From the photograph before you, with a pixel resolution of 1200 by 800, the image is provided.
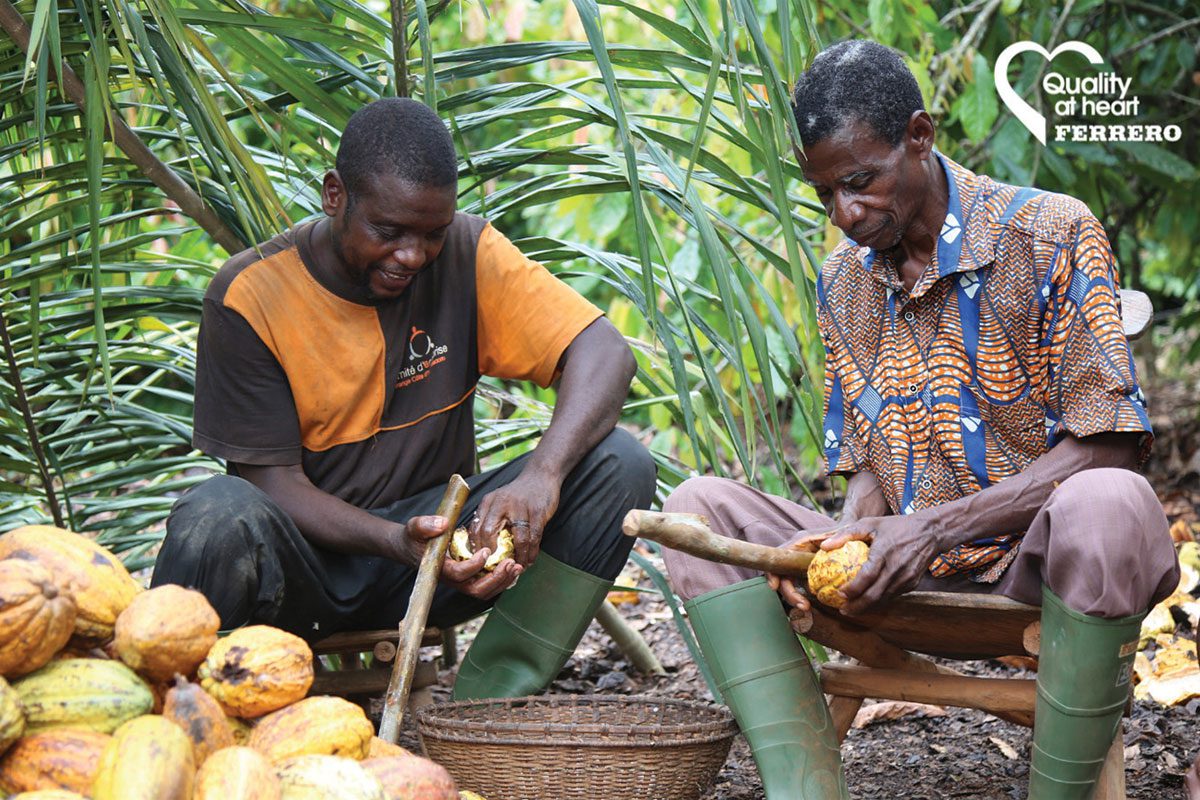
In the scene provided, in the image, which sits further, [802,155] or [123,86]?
[123,86]

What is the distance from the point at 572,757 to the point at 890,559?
0.58 metres

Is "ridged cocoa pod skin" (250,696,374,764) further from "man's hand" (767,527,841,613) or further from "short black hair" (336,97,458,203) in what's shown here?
"short black hair" (336,97,458,203)

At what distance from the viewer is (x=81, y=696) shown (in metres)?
1.51

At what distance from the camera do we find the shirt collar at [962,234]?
2264 mm

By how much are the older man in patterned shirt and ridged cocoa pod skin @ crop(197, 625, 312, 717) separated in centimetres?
79

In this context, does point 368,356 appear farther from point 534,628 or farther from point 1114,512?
point 1114,512

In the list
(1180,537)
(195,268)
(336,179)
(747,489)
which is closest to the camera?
(747,489)

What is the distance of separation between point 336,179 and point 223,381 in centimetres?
43

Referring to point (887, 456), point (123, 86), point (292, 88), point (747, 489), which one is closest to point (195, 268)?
point (123, 86)

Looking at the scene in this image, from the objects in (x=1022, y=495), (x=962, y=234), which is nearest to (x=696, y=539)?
(x=1022, y=495)

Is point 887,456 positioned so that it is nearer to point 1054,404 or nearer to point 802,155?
point 1054,404

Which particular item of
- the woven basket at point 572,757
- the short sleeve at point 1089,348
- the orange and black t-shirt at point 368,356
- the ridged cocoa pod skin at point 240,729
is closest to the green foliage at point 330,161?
the orange and black t-shirt at point 368,356

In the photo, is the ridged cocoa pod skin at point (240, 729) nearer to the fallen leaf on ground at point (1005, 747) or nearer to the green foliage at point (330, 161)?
the green foliage at point (330, 161)

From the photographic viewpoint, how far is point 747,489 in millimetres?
2350
